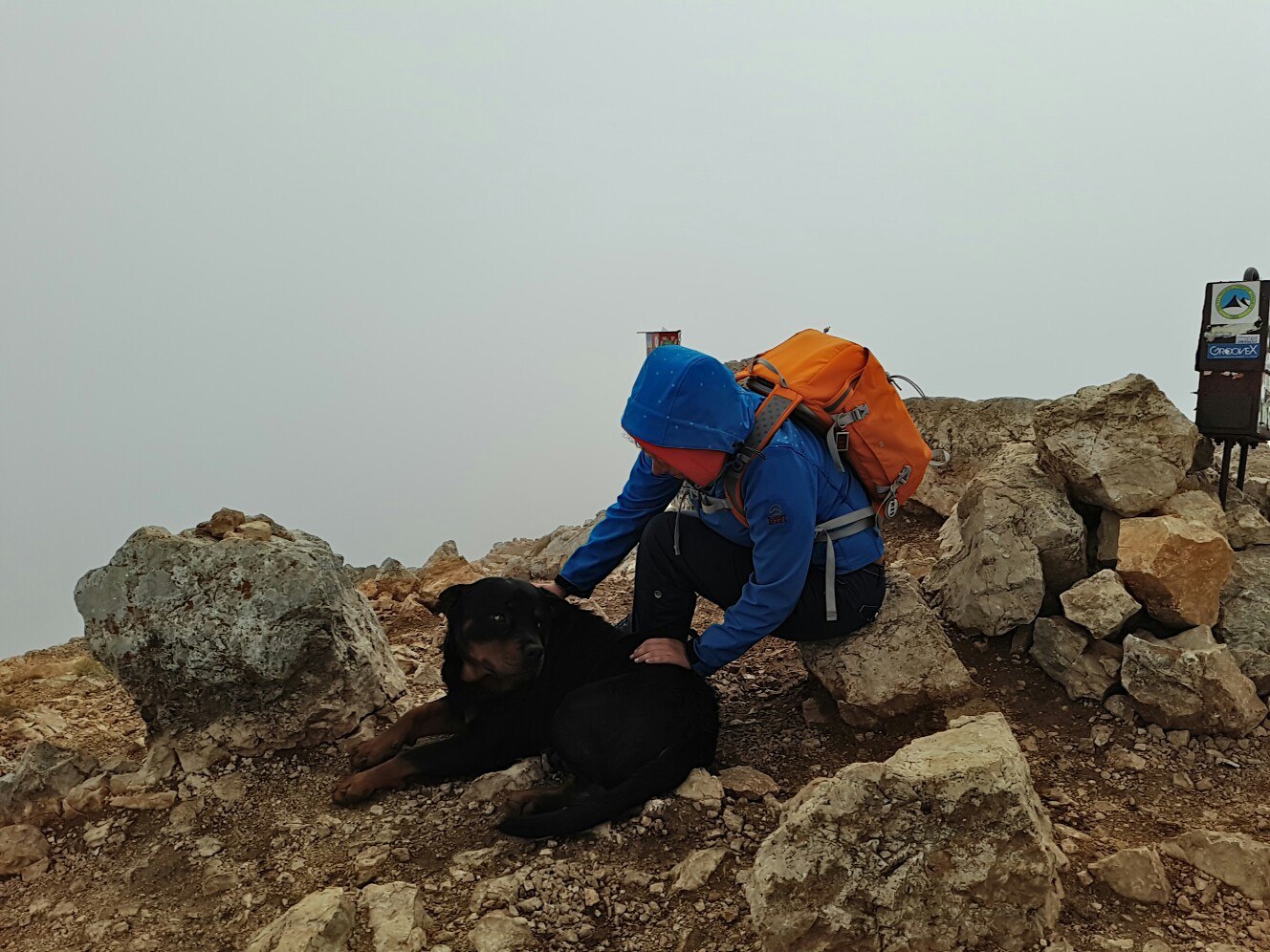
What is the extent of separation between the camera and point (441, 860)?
3137 mm

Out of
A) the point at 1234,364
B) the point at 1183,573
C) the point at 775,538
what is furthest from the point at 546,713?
the point at 1234,364

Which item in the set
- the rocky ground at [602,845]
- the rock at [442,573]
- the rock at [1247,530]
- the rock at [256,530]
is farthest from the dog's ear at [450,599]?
the rock at [1247,530]

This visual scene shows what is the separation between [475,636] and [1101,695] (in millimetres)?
2865

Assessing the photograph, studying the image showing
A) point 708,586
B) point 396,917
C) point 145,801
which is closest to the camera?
point 396,917

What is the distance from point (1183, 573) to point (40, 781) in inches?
199

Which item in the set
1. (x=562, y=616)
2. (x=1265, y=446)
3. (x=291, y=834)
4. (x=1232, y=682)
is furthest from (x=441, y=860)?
(x=1265, y=446)

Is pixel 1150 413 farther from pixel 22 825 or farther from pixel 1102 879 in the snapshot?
pixel 22 825

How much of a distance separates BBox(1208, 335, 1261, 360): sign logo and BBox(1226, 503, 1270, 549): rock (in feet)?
2.67

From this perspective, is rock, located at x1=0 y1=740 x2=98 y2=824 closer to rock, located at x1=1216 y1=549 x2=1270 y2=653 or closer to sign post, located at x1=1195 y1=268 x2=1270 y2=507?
rock, located at x1=1216 y1=549 x2=1270 y2=653

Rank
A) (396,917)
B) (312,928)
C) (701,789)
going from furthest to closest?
(701,789) < (396,917) < (312,928)

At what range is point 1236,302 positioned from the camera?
4.25m

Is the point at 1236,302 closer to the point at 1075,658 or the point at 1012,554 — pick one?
the point at 1012,554

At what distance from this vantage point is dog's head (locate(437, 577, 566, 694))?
3559 mm

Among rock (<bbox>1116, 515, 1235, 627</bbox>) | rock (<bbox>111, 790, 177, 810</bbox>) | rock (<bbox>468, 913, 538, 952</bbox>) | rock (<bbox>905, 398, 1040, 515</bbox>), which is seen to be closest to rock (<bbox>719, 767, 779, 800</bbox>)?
rock (<bbox>468, 913, 538, 952</bbox>)
